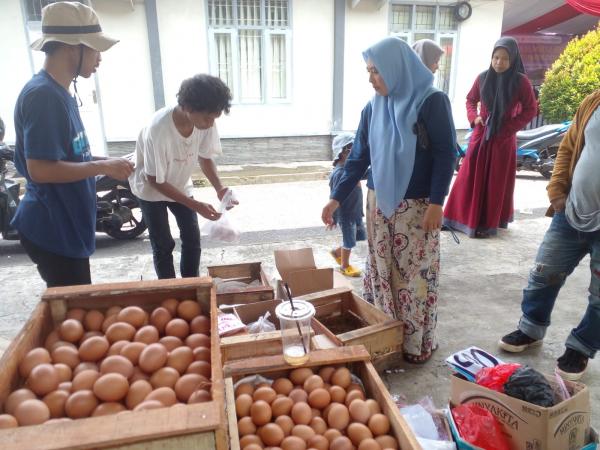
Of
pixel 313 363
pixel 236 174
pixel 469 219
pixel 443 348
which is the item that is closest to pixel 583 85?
pixel 469 219

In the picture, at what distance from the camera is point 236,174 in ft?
26.0

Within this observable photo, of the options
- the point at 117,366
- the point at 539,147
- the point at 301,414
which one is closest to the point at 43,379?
the point at 117,366

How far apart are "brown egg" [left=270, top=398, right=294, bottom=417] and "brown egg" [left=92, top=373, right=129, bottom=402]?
1.94 ft

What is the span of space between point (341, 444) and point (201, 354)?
559 millimetres

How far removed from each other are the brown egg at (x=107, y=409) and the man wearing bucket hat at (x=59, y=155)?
96cm

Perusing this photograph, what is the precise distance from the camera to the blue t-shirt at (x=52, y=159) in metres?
1.61

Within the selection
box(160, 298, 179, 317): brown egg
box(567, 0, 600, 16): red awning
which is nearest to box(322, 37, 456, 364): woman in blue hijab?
box(160, 298, 179, 317): brown egg

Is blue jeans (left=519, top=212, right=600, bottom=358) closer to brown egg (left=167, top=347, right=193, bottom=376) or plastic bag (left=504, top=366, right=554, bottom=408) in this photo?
plastic bag (left=504, top=366, right=554, bottom=408)

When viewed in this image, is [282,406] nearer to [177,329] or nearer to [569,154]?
[177,329]

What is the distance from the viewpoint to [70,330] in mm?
1325

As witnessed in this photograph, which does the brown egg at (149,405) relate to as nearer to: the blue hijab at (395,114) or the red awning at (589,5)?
the blue hijab at (395,114)

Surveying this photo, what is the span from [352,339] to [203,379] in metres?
1.19

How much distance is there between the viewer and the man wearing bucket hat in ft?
5.31

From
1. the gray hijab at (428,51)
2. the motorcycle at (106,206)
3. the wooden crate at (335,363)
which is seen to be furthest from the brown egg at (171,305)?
the motorcycle at (106,206)
